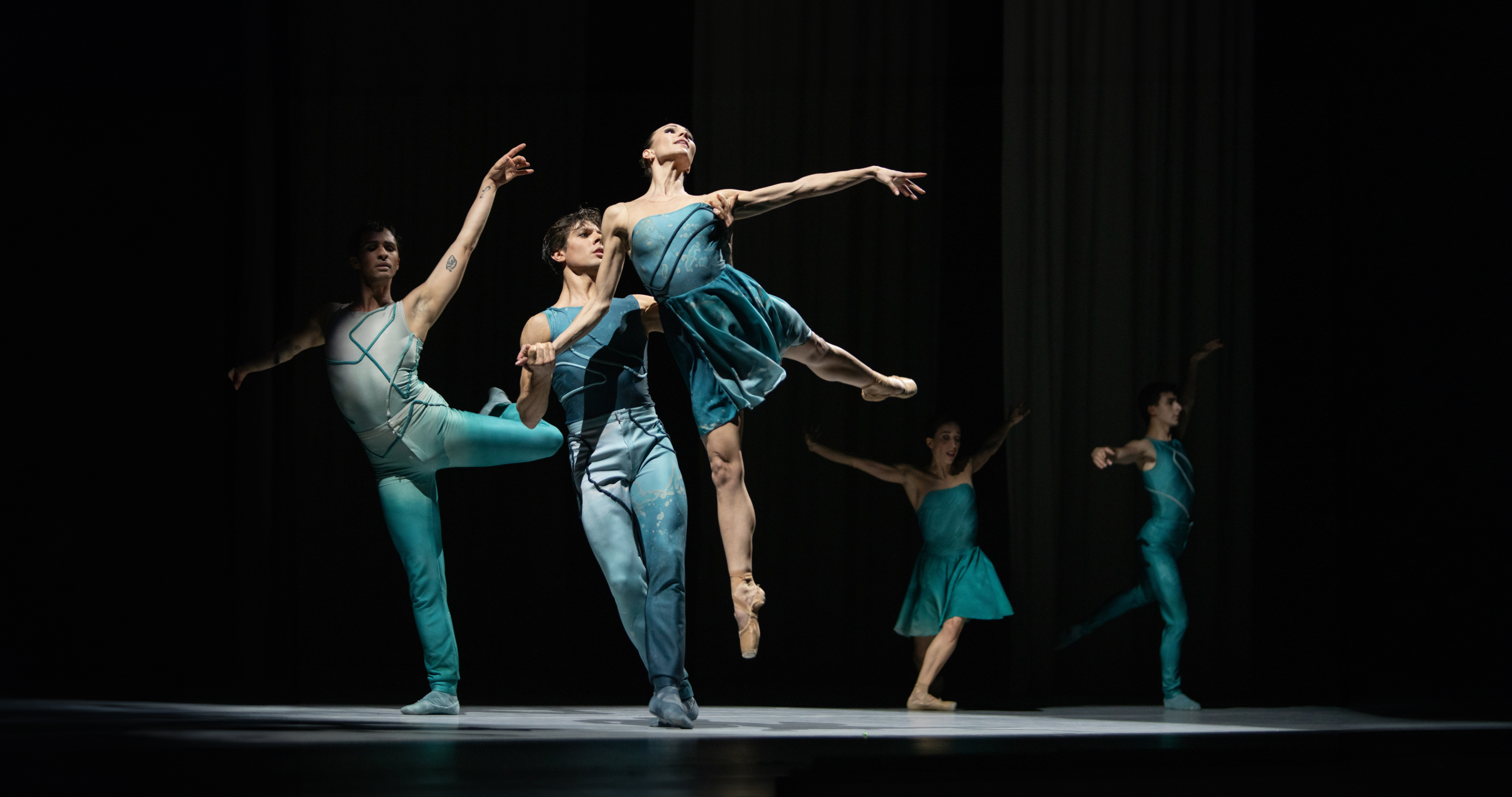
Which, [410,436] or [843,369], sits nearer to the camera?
[843,369]

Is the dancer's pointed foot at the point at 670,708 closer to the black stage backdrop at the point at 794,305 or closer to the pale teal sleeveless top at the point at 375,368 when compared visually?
the pale teal sleeveless top at the point at 375,368

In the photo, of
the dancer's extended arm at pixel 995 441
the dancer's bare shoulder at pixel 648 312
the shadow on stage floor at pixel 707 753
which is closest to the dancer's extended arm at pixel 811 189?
the dancer's bare shoulder at pixel 648 312

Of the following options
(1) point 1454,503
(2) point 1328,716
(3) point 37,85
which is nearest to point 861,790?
(2) point 1328,716

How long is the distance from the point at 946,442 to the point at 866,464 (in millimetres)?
366

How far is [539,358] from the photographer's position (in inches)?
149

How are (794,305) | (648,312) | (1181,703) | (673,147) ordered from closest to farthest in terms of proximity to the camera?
(673,147), (648,312), (1181,703), (794,305)

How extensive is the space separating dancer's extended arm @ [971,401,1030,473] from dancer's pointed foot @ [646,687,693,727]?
2.14 metres

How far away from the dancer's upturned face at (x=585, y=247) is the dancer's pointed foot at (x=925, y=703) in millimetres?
2124

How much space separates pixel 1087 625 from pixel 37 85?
515cm

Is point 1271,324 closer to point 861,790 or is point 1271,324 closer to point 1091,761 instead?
point 1091,761

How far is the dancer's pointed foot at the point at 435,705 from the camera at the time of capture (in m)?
4.42

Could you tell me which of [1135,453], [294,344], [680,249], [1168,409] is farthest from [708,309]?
[1168,409]

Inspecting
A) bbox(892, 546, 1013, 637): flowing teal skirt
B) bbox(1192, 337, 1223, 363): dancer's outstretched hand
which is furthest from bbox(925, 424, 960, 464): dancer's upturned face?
bbox(1192, 337, 1223, 363): dancer's outstretched hand

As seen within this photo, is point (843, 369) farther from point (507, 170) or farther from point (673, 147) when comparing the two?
point (507, 170)
